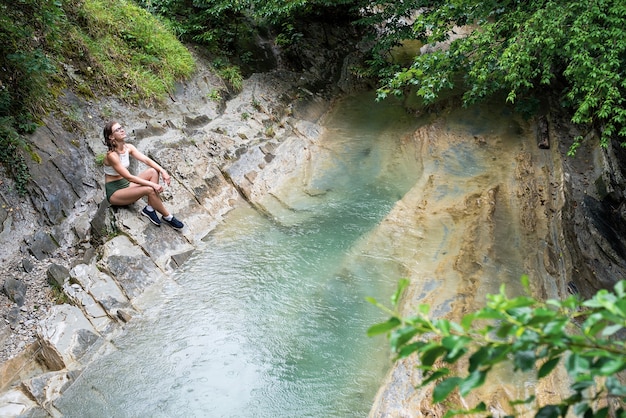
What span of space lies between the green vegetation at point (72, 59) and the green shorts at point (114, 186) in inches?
39.3

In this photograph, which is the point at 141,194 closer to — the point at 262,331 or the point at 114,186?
the point at 114,186

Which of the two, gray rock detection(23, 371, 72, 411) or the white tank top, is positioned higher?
the white tank top

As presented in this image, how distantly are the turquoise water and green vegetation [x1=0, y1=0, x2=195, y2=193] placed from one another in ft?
8.42

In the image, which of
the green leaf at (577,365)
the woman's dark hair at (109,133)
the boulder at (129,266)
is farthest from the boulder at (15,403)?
the green leaf at (577,365)

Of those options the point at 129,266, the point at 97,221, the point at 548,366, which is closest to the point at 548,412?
the point at 548,366

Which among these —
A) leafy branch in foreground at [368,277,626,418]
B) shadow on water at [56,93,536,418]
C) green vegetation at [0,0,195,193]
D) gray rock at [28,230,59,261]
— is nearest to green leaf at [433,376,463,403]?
leafy branch in foreground at [368,277,626,418]

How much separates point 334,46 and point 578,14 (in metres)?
7.40

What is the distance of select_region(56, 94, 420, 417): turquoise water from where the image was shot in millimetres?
4219

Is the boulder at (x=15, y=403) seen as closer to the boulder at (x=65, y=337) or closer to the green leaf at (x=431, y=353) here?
the boulder at (x=65, y=337)

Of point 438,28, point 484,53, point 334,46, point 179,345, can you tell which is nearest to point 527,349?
point 179,345

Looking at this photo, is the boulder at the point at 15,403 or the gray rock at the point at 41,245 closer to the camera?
the boulder at the point at 15,403

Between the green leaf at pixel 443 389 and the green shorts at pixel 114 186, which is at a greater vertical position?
the green shorts at pixel 114 186

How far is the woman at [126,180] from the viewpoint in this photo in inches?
214

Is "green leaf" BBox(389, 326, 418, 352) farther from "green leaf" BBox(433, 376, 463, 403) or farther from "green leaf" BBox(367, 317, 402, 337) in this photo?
"green leaf" BBox(433, 376, 463, 403)
